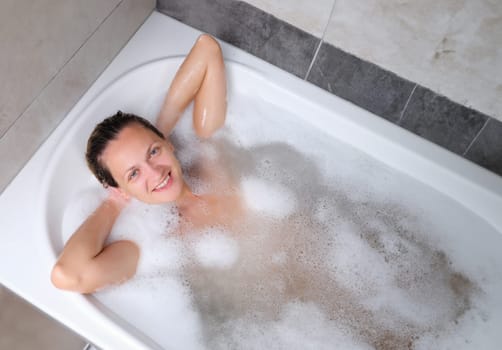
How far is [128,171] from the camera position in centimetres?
112

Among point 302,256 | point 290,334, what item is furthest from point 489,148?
point 290,334

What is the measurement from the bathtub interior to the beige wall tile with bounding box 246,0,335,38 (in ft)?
0.62

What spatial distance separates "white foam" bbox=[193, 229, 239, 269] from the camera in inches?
53.5

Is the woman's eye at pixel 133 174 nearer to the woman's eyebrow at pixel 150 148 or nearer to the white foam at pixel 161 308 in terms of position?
the woman's eyebrow at pixel 150 148

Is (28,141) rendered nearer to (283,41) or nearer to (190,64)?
(190,64)

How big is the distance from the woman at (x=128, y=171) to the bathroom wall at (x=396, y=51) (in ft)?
0.63

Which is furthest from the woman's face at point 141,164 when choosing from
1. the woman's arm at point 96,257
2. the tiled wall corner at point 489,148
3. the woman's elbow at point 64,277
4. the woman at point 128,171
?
the tiled wall corner at point 489,148

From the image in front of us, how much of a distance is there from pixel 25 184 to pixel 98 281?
1.00 feet

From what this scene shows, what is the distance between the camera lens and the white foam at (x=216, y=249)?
4.46 feet

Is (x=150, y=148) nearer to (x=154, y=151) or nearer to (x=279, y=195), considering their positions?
(x=154, y=151)

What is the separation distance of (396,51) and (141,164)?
69cm

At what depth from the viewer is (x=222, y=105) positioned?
4.61ft

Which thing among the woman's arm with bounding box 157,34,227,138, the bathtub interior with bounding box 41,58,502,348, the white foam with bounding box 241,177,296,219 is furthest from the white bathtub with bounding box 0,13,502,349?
the white foam with bounding box 241,177,296,219

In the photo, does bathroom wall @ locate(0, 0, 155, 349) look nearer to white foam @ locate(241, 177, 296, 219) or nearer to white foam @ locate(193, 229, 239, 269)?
white foam @ locate(193, 229, 239, 269)
